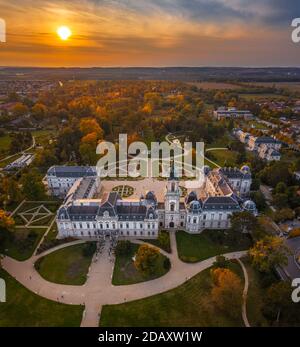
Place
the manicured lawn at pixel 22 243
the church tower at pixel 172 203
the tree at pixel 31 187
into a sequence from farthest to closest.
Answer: the tree at pixel 31 187 → the church tower at pixel 172 203 → the manicured lawn at pixel 22 243

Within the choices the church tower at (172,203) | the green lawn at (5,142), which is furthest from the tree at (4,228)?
the green lawn at (5,142)

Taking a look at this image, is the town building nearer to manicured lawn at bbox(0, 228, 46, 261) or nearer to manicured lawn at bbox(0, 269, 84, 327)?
manicured lawn at bbox(0, 228, 46, 261)

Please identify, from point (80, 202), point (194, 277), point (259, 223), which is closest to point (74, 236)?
point (80, 202)

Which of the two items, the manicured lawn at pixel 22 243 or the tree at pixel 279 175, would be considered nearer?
the manicured lawn at pixel 22 243

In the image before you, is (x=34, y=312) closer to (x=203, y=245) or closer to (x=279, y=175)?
(x=203, y=245)

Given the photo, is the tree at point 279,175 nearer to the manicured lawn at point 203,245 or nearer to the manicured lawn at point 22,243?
the manicured lawn at point 203,245

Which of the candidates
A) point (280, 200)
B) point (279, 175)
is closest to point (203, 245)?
point (280, 200)

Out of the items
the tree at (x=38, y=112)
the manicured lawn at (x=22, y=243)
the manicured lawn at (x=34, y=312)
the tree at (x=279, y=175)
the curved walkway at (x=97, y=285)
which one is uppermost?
the tree at (x=38, y=112)
